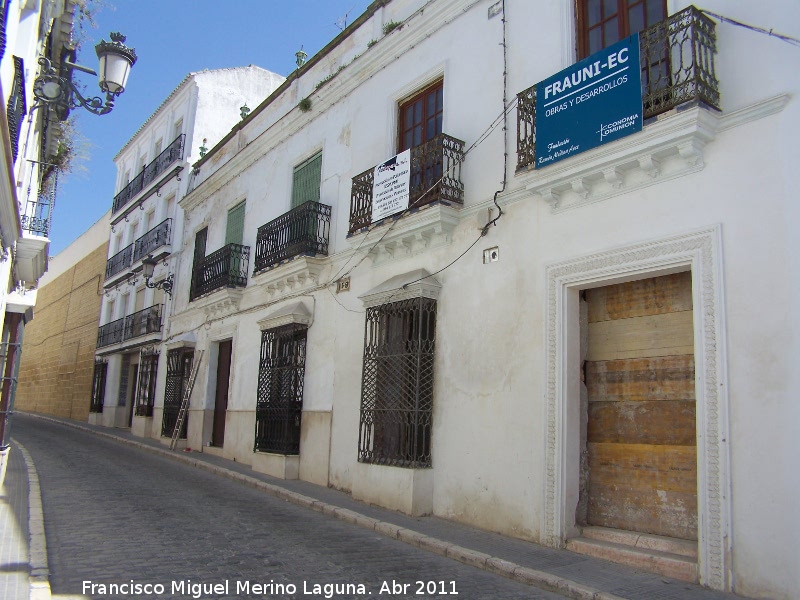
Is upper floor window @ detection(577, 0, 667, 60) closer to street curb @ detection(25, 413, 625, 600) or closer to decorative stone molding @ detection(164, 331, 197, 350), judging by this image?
street curb @ detection(25, 413, 625, 600)

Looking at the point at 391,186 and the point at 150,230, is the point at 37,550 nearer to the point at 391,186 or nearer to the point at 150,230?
the point at 391,186

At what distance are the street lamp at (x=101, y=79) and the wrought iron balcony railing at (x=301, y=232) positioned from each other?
4437mm

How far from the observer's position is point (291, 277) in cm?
1164

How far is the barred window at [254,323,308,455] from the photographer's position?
11.2m

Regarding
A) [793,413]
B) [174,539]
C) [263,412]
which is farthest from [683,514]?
[263,412]

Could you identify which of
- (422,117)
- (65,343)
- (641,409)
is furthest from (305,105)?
(65,343)

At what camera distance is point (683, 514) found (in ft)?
19.1

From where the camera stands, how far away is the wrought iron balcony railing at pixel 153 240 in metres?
19.6

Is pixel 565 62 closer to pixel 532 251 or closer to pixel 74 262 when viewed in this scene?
pixel 532 251

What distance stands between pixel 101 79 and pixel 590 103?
201 inches

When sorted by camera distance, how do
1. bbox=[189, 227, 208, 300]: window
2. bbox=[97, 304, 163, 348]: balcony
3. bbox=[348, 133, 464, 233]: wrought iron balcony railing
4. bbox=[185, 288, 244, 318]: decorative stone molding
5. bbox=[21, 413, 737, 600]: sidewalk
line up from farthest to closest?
bbox=[97, 304, 163, 348]: balcony, bbox=[189, 227, 208, 300]: window, bbox=[185, 288, 244, 318]: decorative stone molding, bbox=[348, 133, 464, 233]: wrought iron balcony railing, bbox=[21, 413, 737, 600]: sidewalk

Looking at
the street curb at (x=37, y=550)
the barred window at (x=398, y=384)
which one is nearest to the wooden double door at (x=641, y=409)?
the barred window at (x=398, y=384)

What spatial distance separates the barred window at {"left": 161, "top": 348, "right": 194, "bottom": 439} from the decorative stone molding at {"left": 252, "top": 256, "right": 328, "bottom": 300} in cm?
492

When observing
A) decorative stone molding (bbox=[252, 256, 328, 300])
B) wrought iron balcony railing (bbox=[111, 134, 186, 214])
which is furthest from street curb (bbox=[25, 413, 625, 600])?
wrought iron balcony railing (bbox=[111, 134, 186, 214])
